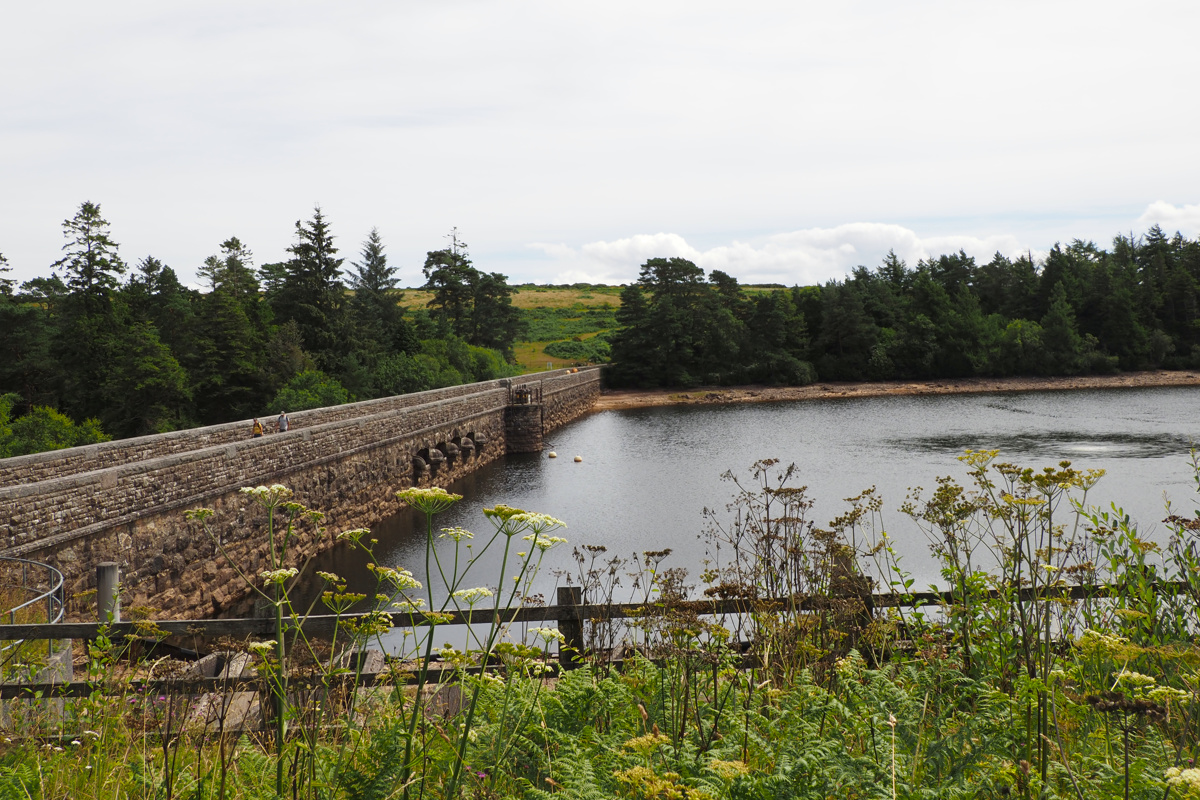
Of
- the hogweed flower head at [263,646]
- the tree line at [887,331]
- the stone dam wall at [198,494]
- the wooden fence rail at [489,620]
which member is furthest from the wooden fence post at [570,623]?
the tree line at [887,331]

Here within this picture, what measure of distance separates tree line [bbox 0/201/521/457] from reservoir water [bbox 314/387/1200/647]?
27.0 feet

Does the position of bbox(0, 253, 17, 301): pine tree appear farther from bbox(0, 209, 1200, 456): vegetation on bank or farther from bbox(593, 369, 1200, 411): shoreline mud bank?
bbox(593, 369, 1200, 411): shoreline mud bank

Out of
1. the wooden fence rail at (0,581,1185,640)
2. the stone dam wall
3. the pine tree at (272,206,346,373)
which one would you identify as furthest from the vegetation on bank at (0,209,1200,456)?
the wooden fence rail at (0,581,1185,640)

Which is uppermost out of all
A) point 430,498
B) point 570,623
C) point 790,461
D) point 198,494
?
point 430,498

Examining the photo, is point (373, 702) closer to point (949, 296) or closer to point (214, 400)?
point (214, 400)

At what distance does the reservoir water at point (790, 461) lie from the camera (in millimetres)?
14344

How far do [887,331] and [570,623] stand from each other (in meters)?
60.6

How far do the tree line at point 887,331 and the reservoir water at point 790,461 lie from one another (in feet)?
45.6

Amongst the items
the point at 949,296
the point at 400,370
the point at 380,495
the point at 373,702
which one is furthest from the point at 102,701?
the point at 949,296

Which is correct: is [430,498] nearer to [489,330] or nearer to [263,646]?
[263,646]

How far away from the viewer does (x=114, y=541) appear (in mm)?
9711

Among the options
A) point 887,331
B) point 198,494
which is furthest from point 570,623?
point 887,331

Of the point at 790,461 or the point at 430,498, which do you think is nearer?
the point at 430,498

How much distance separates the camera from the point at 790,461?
82.1 feet
